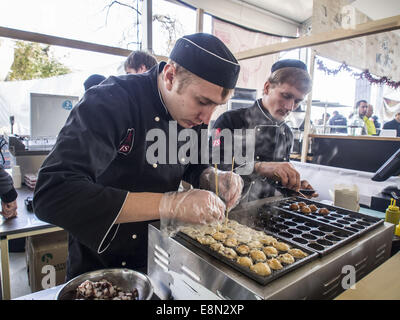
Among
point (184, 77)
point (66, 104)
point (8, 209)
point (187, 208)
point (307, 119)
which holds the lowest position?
point (8, 209)

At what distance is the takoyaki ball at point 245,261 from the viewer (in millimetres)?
1030

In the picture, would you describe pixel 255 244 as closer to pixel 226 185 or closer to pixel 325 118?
pixel 226 185

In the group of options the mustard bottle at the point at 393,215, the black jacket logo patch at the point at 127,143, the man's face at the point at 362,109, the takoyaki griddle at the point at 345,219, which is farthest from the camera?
the man's face at the point at 362,109

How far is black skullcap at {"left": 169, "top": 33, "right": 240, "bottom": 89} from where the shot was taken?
121cm

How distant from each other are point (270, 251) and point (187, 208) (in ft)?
1.42

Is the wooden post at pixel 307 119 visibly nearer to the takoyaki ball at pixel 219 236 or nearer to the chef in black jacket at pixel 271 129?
the chef in black jacket at pixel 271 129

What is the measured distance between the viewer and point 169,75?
1.32 metres

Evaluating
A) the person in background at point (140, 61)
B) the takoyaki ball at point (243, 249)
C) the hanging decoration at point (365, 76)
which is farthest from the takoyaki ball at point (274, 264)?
the hanging decoration at point (365, 76)

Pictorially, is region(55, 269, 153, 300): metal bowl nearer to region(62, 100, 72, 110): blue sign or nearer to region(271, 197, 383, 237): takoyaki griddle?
region(271, 197, 383, 237): takoyaki griddle

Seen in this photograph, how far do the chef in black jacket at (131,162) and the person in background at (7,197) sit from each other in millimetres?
1296

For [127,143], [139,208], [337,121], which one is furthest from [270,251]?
[337,121]

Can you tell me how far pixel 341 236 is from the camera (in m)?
1.39

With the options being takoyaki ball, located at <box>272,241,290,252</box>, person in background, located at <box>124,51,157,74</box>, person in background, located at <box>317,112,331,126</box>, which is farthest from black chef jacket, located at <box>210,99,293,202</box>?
person in background, located at <box>317,112,331,126</box>

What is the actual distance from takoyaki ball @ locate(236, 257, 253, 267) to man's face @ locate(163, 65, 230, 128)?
69cm
